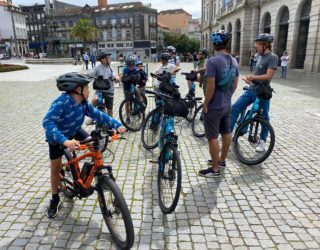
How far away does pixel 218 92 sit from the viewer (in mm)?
4016

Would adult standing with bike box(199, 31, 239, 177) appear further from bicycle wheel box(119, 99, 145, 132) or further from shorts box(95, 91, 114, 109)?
shorts box(95, 91, 114, 109)

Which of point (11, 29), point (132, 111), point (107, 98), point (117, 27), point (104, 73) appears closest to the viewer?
point (104, 73)

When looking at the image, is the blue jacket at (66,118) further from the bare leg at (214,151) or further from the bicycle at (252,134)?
the bicycle at (252,134)

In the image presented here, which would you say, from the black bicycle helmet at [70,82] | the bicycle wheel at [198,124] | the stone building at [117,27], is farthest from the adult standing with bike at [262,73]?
the stone building at [117,27]

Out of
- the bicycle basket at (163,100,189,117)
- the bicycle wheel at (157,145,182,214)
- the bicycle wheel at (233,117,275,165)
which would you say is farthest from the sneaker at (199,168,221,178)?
the bicycle basket at (163,100,189,117)

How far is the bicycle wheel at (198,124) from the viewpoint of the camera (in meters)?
6.53

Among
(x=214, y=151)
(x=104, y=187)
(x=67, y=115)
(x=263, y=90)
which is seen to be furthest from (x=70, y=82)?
(x=263, y=90)

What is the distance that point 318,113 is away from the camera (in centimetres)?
866

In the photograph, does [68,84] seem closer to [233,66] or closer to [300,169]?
[233,66]

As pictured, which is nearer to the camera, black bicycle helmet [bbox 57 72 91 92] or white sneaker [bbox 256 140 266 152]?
black bicycle helmet [bbox 57 72 91 92]

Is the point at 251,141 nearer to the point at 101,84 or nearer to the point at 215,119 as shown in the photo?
the point at 215,119

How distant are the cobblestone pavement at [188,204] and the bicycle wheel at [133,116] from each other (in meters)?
0.84

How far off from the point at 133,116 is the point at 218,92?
10.7 feet

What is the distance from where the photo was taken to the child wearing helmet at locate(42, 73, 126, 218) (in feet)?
9.25
